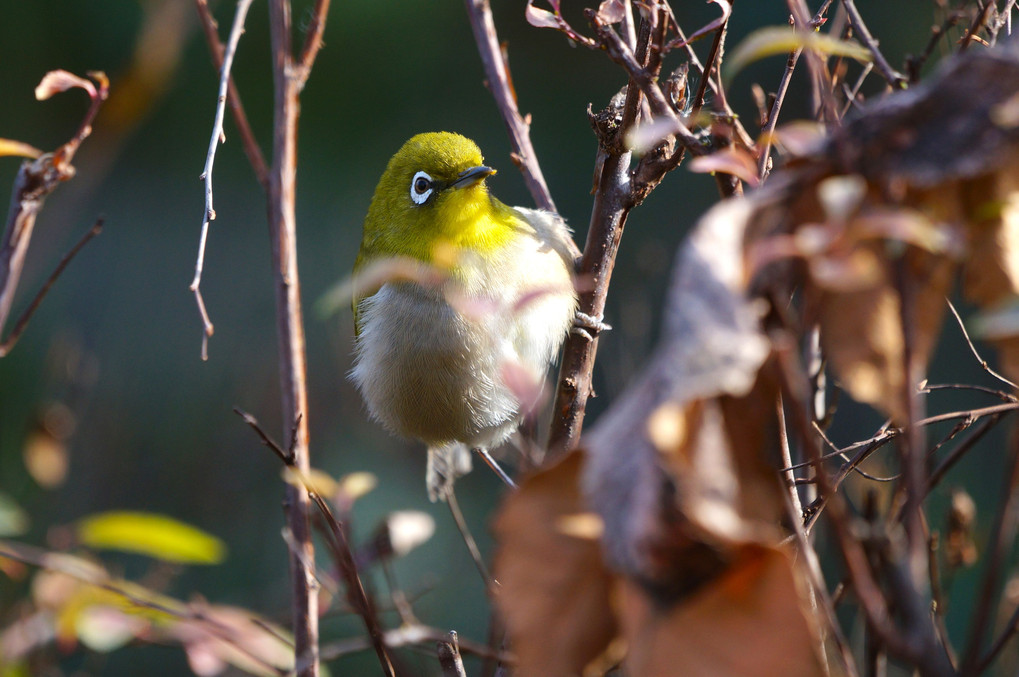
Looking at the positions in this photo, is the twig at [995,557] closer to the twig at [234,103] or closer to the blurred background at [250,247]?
the twig at [234,103]

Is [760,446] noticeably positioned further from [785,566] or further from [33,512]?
[33,512]

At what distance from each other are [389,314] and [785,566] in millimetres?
2166

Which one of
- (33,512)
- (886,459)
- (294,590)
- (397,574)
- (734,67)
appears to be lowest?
(397,574)

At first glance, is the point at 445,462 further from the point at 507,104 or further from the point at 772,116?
the point at 772,116

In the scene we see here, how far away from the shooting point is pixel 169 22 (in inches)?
57.6

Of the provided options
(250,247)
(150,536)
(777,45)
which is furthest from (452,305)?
(250,247)

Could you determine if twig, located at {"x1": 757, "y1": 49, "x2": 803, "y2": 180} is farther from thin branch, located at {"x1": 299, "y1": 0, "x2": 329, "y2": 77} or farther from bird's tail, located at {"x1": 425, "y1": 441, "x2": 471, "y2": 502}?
bird's tail, located at {"x1": 425, "y1": 441, "x2": 471, "y2": 502}

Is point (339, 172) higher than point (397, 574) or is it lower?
higher

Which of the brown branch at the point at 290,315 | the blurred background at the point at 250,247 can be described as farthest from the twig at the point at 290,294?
the blurred background at the point at 250,247

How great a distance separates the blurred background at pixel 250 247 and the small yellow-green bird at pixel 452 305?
1.83 m

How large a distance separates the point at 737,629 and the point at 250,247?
216 inches

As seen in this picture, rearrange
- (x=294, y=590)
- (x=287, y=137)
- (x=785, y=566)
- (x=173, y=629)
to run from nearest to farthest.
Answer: (x=785, y=566) → (x=173, y=629) → (x=294, y=590) → (x=287, y=137)

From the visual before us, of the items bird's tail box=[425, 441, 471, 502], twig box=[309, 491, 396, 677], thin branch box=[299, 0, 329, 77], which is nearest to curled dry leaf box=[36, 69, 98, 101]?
thin branch box=[299, 0, 329, 77]

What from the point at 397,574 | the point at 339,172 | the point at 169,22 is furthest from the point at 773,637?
the point at 339,172
